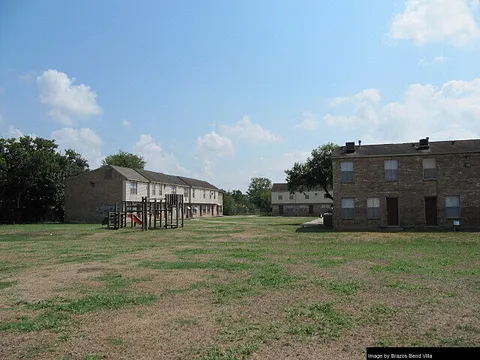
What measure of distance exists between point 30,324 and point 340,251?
1245 centimetres

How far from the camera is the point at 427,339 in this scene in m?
5.68

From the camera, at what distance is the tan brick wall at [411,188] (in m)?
29.5

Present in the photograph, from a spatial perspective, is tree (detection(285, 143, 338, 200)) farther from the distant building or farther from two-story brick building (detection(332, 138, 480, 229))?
the distant building

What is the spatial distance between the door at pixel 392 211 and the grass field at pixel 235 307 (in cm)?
1699

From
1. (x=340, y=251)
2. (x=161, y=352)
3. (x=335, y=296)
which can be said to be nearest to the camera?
(x=161, y=352)

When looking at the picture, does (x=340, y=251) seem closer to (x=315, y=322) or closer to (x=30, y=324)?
(x=315, y=322)

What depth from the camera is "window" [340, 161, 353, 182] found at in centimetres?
3180

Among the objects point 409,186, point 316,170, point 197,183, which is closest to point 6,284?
point 409,186

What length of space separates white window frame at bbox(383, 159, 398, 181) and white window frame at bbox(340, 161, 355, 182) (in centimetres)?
246

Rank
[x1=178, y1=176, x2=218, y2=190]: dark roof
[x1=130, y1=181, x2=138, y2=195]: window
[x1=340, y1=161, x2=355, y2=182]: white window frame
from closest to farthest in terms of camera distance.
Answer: [x1=340, y1=161, x2=355, y2=182]: white window frame, [x1=130, y1=181, x2=138, y2=195]: window, [x1=178, y1=176, x2=218, y2=190]: dark roof

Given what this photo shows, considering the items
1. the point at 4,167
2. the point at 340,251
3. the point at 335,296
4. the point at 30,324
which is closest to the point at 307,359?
the point at 335,296

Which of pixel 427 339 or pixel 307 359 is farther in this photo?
pixel 427 339

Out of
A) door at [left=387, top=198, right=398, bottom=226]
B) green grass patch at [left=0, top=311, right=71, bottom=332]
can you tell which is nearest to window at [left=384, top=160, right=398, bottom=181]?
door at [left=387, top=198, right=398, bottom=226]

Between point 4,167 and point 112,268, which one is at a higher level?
point 4,167
